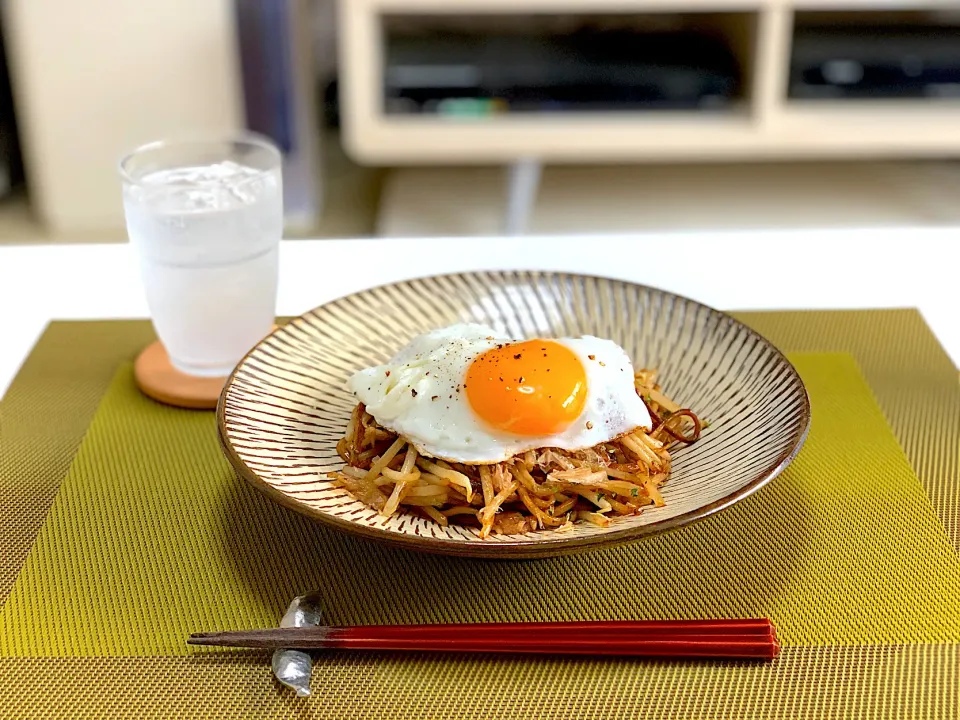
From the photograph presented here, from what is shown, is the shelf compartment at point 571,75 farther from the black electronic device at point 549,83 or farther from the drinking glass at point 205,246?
the drinking glass at point 205,246

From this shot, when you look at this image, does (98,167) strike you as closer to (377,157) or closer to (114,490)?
(377,157)

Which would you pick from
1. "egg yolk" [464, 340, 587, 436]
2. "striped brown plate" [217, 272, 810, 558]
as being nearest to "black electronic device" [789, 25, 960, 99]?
"striped brown plate" [217, 272, 810, 558]

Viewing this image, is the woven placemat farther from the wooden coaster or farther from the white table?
the white table

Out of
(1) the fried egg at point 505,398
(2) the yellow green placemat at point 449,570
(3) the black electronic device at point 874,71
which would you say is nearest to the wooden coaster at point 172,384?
(2) the yellow green placemat at point 449,570

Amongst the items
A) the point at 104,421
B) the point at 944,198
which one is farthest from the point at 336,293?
the point at 944,198

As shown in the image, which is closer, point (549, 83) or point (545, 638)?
point (545, 638)

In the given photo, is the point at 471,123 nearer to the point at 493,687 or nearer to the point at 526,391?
the point at 526,391

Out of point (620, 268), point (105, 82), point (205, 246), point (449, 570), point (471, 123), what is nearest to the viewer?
point (449, 570)

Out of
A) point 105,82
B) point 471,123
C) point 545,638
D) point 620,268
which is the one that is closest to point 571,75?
point 471,123
